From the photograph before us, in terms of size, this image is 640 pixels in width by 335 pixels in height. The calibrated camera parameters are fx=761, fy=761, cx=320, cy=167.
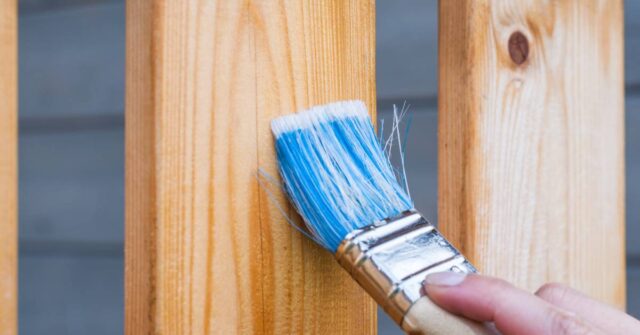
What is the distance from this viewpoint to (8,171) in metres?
0.82

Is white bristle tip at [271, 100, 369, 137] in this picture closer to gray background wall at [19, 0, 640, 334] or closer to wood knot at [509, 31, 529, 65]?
wood knot at [509, 31, 529, 65]

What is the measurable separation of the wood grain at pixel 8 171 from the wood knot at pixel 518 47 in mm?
577

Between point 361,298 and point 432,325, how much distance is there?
16cm

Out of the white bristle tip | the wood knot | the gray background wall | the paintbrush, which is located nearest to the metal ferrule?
the paintbrush

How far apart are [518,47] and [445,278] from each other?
368mm

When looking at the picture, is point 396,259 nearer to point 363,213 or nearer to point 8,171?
point 363,213

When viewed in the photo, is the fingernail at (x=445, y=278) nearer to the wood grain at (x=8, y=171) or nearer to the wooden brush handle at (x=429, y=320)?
the wooden brush handle at (x=429, y=320)

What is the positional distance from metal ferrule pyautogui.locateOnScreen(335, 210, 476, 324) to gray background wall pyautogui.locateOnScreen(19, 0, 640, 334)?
2.07 m

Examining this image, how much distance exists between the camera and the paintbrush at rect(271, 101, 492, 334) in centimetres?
71

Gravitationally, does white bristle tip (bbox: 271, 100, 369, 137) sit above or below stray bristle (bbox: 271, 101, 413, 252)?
above

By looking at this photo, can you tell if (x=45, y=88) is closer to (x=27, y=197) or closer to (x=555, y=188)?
(x=27, y=197)

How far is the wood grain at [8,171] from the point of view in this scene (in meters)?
0.81

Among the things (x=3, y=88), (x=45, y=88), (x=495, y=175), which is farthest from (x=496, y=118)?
(x=45, y=88)

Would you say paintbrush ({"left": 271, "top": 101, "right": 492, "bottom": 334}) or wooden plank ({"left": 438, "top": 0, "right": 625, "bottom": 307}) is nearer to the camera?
paintbrush ({"left": 271, "top": 101, "right": 492, "bottom": 334})
